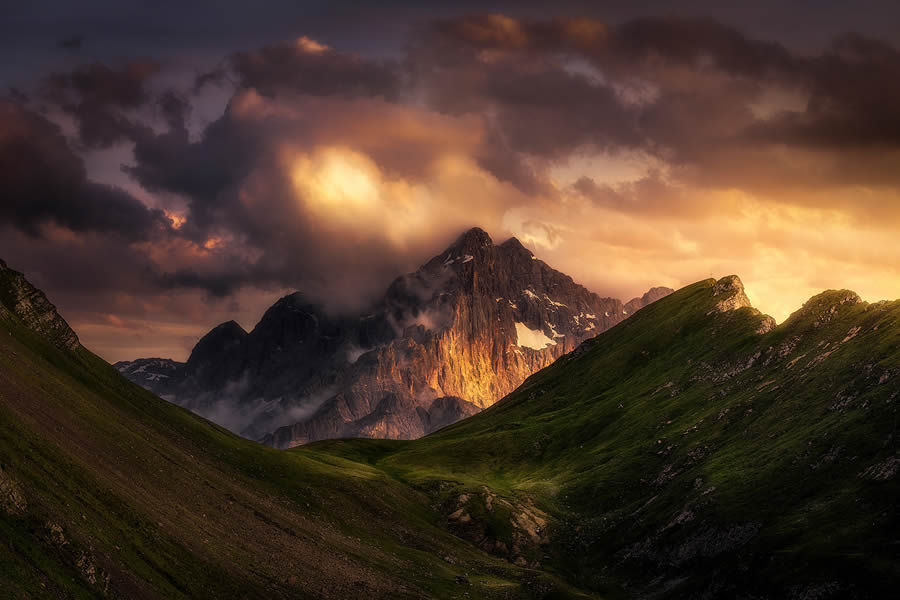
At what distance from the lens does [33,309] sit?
15788 cm

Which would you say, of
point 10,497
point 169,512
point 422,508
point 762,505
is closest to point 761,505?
point 762,505

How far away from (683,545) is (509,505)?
52299 mm

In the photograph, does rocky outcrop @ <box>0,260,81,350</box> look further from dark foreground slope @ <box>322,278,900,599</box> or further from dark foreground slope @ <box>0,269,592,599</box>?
dark foreground slope @ <box>322,278,900,599</box>

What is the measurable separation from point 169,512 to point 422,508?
9662cm

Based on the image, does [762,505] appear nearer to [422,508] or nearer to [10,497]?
[422,508]

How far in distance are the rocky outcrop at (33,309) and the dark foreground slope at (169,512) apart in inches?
18.6

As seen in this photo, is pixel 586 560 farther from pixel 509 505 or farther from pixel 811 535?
pixel 811 535

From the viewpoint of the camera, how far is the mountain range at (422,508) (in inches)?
3155

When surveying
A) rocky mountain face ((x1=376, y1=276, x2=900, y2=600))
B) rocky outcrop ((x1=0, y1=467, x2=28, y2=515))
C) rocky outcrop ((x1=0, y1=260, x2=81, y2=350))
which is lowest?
rocky outcrop ((x1=0, y1=467, x2=28, y2=515))

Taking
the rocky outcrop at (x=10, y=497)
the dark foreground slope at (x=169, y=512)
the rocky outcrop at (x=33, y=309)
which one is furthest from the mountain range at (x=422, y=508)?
the rocky outcrop at (x=33, y=309)

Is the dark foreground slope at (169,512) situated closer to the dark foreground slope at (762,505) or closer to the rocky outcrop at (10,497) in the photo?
the rocky outcrop at (10,497)

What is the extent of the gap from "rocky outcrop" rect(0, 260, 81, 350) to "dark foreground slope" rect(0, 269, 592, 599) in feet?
1.55

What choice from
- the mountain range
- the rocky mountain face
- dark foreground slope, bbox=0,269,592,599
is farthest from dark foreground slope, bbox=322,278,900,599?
dark foreground slope, bbox=0,269,592,599

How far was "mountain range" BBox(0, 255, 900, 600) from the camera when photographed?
80.1 metres
